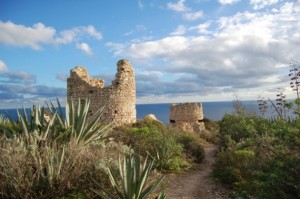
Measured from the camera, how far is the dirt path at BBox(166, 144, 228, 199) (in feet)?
26.4

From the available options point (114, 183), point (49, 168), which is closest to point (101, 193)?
point (114, 183)

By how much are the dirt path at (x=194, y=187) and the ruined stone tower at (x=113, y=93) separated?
7.52m

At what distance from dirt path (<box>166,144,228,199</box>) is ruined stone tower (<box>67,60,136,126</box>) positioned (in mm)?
7525

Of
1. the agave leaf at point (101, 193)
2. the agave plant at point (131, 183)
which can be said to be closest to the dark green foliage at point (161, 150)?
the agave leaf at point (101, 193)

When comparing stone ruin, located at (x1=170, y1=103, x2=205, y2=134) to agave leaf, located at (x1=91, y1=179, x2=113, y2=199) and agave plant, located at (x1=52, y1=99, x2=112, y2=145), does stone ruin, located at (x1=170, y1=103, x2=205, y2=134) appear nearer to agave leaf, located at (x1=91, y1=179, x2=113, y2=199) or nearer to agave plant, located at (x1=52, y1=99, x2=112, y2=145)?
agave plant, located at (x1=52, y1=99, x2=112, y2=145)

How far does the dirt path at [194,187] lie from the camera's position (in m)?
8.04

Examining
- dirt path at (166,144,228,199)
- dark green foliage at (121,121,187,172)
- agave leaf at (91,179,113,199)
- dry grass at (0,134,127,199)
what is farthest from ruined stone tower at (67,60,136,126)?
agave leaf at (91,179,113,199)

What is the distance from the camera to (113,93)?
17.8 meters

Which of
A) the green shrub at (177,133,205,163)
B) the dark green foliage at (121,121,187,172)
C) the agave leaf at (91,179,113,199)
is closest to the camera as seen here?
the agave leaf at (91,179,113,199)

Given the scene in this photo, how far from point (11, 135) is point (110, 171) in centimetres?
304

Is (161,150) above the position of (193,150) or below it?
above

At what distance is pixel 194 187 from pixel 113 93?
970 centimetres

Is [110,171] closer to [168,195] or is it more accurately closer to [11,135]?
[168,195]

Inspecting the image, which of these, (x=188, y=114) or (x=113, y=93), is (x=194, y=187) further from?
(x=188, y=114)
